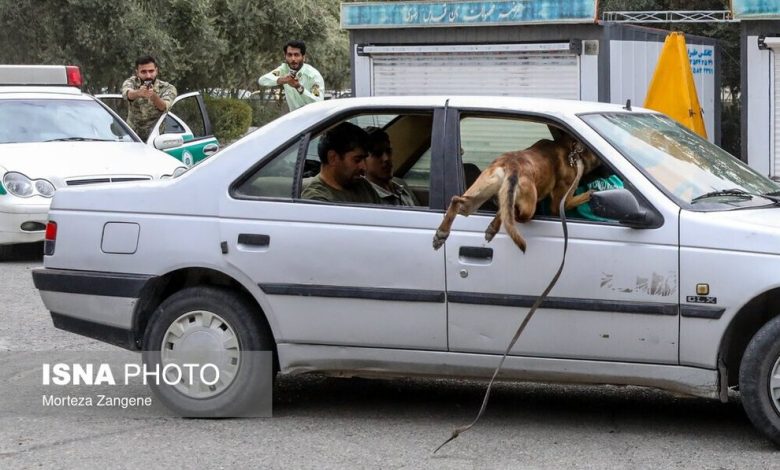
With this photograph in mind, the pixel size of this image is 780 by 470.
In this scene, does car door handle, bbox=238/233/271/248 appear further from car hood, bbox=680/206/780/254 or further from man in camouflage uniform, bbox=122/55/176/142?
man in camouflage uniform, bbox=122/55/176/142

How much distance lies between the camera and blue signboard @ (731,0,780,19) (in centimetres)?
1351

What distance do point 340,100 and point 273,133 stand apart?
1.16 feet

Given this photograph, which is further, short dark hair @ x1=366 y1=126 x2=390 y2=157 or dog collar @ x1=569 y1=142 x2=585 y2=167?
short dark hair @ x1=366 y1=126 x2=390 y2=157

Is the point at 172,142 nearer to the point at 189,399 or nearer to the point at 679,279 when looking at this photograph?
the point at 189,399

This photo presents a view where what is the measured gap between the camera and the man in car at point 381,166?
648cm

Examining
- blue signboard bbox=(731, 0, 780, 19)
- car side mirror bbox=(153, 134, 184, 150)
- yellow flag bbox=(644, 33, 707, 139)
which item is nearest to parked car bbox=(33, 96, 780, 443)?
car side mirror bbox=(153, 134, 184, 150)

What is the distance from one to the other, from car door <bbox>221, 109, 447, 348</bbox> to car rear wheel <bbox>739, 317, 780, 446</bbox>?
1297 mm

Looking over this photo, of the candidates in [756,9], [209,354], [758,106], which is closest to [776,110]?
[758,106]

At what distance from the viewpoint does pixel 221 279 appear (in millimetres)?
6172

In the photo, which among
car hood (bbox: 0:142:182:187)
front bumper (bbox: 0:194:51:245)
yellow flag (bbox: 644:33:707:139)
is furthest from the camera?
yellow flag (bbox: 644:33:707:139)

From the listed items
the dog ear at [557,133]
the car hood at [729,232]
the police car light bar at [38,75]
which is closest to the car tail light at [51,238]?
the dog ear at [557,133]

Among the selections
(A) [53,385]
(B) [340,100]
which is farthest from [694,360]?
(A) [53,385]

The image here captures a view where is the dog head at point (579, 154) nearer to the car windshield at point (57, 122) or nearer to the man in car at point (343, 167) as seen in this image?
the man in car at point (343, 167)

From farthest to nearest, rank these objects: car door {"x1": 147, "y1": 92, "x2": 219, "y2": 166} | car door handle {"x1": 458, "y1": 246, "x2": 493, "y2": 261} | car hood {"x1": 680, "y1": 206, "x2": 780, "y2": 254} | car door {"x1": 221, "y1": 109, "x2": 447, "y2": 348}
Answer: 1. car door {"x1": 147, "y1": 92, "x2": 219, "y2": 166}
2. car door {"x1": 221, "y1": 109, "x2": 447, "y2": 348}
3. car door handle {"x1": 458, "y1": 246, "x2": 493, "y2": 261}
4. car hood {"x1": 680, "y1": 206, "x2": 780, "y2": 254}
